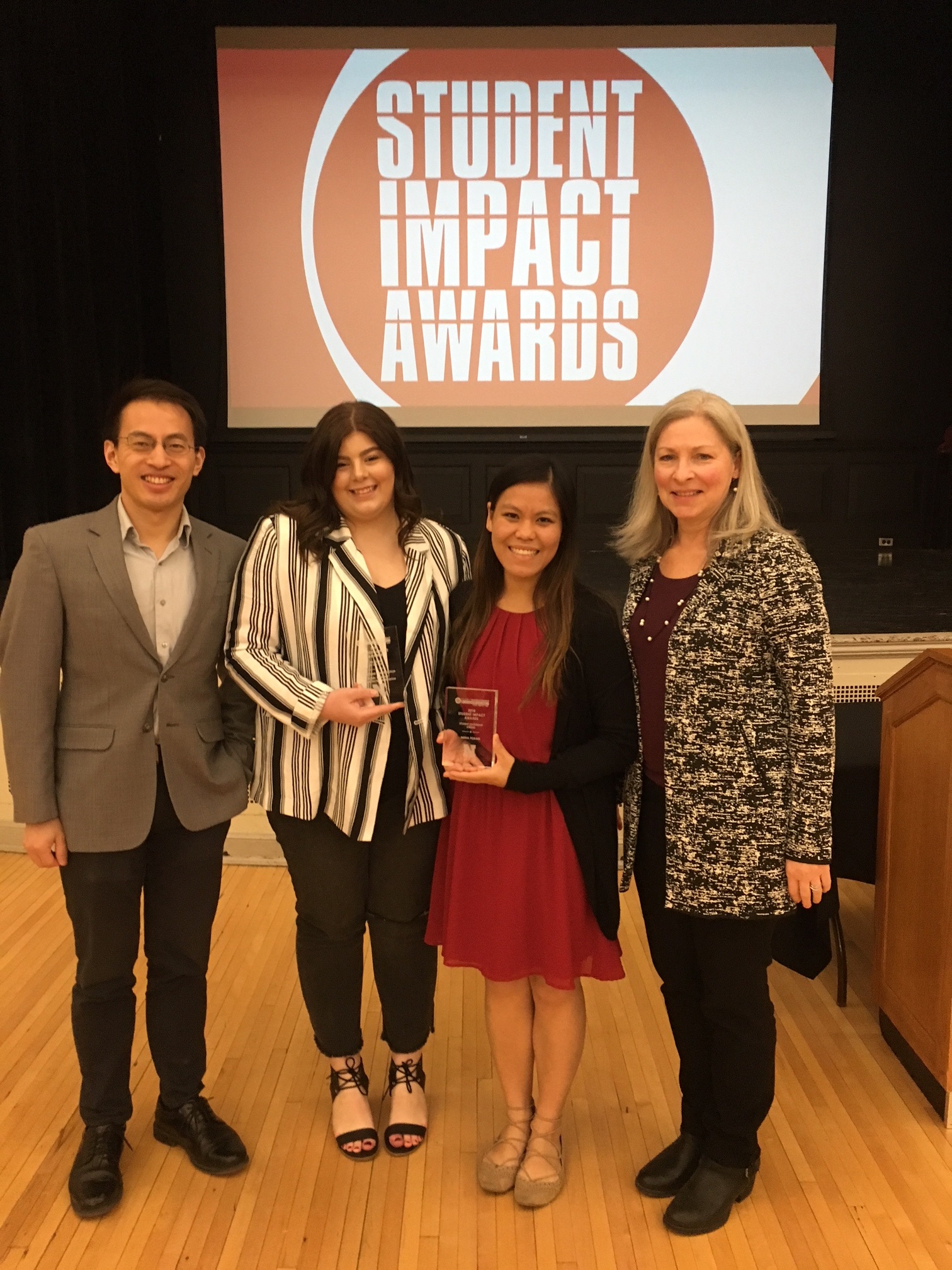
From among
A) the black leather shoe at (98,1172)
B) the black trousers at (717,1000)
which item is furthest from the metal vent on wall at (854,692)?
the black leather shoe at (98,1172)

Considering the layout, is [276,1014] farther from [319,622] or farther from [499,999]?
[319,622]

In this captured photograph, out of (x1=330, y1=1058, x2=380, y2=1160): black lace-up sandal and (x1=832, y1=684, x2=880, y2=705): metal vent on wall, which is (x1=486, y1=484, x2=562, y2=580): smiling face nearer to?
(x1=330, y1=1058, x2=380, y2=1160): black lace-up sandal

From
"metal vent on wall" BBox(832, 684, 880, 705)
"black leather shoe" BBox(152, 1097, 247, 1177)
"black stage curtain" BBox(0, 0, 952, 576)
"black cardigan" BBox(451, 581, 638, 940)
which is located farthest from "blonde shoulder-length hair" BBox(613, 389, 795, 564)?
"black stage curtain" BBox(0, 0, 952, 576)

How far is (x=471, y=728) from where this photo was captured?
1.73m

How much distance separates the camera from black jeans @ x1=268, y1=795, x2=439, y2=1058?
6.41ft

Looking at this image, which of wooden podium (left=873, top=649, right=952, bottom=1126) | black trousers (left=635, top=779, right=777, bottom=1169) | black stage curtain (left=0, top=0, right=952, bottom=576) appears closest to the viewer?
black trousers (left=635, top=779, right=777, bottom=1169)

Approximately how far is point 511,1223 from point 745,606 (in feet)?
4.20

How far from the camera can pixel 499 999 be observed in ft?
6.23

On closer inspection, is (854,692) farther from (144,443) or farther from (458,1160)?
(144,443)

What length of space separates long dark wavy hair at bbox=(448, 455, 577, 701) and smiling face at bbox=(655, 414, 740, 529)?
0.18m

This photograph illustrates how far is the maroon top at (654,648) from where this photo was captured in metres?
1.74

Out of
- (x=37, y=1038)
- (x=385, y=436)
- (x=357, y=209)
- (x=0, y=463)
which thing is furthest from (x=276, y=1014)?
(x=357, y=209)

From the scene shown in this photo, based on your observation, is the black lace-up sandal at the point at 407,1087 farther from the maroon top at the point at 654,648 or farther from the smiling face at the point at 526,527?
the smiling face at the point at 526,527

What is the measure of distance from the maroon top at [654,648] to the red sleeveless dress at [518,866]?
0.59 feet
